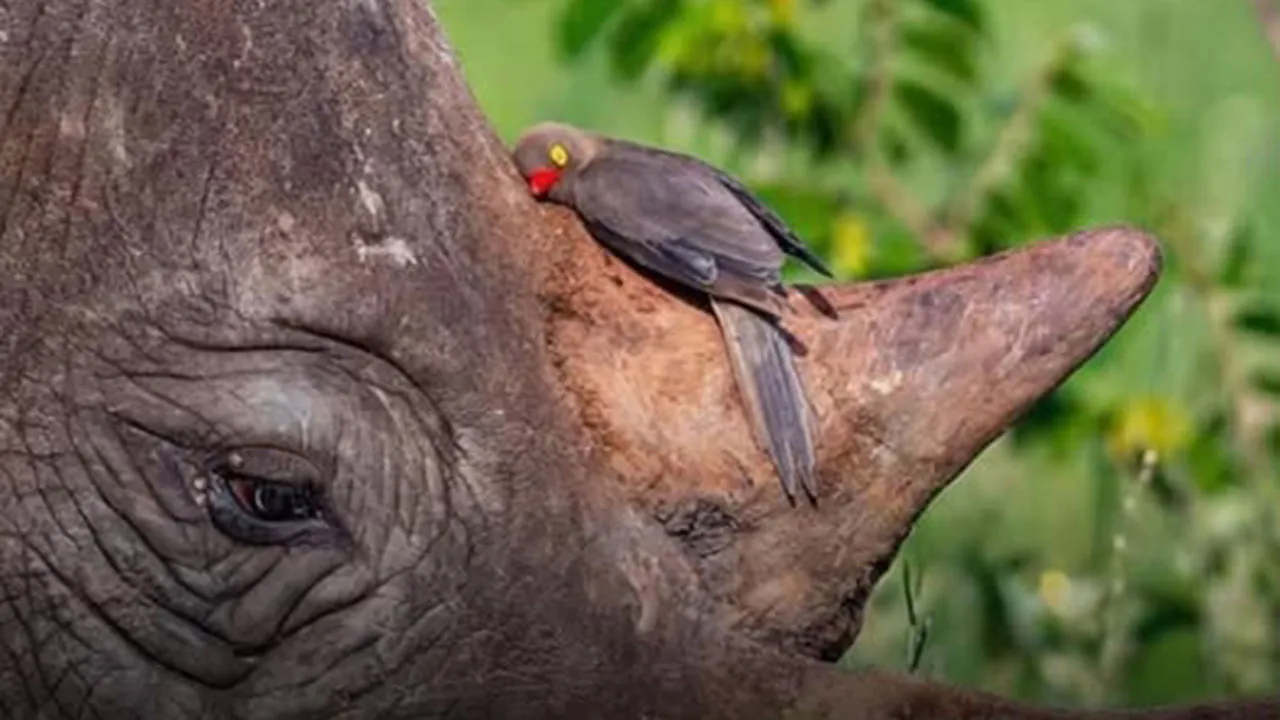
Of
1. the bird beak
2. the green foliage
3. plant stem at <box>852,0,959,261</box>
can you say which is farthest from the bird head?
plant stem at <box>852,0,959,261</box>

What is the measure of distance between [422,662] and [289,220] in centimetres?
52

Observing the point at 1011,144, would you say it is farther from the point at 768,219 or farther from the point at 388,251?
the point at 388,251

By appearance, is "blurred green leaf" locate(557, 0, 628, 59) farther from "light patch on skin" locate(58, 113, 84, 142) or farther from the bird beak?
"light patch on skin" locate(58, 113, 84, 142)

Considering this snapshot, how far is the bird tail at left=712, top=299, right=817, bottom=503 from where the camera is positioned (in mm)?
5363

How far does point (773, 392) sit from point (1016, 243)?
12.1 feet

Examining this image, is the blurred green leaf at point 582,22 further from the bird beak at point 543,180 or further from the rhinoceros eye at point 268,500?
the rhinoceros eye at point 268,500

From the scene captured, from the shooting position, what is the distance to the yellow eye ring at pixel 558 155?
18.0 feet

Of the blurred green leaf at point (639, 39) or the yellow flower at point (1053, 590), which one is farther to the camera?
the yellow flower at point (1053, 590)

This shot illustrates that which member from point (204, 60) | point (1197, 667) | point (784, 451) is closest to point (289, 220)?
point (204, 60)

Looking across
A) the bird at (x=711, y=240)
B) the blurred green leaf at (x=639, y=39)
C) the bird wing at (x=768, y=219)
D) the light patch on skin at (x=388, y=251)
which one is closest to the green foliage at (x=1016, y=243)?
the blurred green leaf at (x=639, y=39)

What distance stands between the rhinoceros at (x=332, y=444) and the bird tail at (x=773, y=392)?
24mm

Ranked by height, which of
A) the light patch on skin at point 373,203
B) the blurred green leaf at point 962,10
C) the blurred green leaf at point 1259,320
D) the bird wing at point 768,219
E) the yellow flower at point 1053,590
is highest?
the light patch on skin at point 373,203

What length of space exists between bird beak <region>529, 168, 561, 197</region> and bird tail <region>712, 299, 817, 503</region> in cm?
25

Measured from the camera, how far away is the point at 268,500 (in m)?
5.27
